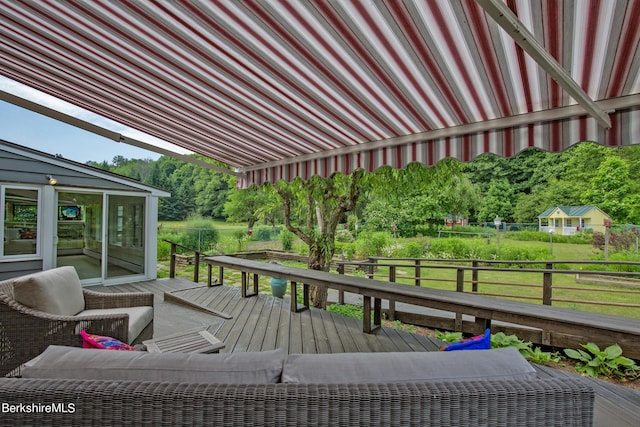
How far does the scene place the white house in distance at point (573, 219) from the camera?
11.6m

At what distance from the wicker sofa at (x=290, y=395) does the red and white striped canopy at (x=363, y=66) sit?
58.7 inches

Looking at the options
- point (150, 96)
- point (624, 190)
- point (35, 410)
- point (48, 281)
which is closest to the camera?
point (35, 410)

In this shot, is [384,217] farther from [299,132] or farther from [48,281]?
[48,281]

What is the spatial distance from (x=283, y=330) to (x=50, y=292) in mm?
2359

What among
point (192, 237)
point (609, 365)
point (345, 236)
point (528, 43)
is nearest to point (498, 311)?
point (609, 365)

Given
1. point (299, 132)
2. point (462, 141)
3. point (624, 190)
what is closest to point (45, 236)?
point (299, 132)

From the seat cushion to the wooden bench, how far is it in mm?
1937

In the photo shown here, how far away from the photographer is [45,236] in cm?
556

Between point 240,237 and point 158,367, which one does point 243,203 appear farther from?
point 158,367

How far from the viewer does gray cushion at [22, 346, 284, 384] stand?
3.60 ft

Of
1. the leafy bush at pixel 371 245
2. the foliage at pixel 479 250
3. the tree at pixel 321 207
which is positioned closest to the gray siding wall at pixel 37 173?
the tree at pixel 321 207

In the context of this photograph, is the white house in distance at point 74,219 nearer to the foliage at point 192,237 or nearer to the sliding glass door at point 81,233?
the sliding glass door at point 81,233

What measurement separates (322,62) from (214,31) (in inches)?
28.1

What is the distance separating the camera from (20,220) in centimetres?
536
